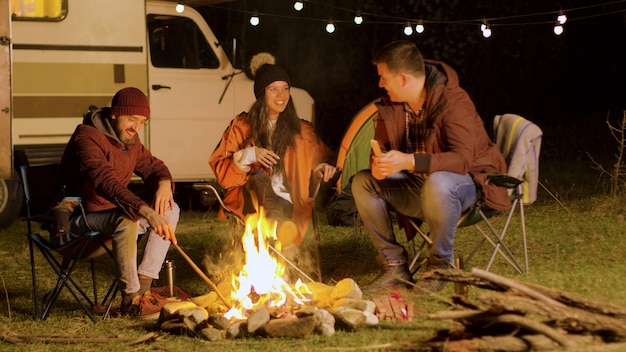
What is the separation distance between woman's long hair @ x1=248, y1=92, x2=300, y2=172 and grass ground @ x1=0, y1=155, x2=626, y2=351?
797 mm

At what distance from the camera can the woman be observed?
5.41m

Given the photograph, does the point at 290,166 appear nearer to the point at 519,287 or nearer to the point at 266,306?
the point at 266,306

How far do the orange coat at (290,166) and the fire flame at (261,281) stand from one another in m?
0.37

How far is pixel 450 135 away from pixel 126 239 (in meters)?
1.66

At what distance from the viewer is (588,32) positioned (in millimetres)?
15797

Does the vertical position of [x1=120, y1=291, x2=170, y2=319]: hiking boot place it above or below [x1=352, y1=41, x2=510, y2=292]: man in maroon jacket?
below

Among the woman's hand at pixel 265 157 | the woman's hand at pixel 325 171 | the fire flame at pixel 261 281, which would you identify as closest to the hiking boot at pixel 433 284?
the fire flame at pixel 261 281

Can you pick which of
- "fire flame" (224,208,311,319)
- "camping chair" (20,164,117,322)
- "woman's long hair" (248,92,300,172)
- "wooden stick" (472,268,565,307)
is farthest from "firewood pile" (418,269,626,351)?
"woman's long hair" (248,92,300,172)

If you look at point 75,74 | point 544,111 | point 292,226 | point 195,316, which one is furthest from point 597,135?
point 195,316

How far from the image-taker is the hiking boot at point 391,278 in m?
5.00

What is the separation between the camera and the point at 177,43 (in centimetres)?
859

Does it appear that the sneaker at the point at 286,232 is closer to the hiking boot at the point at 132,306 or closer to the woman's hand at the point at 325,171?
the woman's hand at the point at 325,171

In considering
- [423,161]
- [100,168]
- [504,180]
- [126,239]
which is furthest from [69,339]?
[504,180]

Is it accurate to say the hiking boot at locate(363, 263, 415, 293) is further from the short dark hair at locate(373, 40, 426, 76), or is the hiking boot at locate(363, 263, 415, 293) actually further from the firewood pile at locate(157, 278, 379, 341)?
the short dark hair at locate(373, 40, 426, 76)
